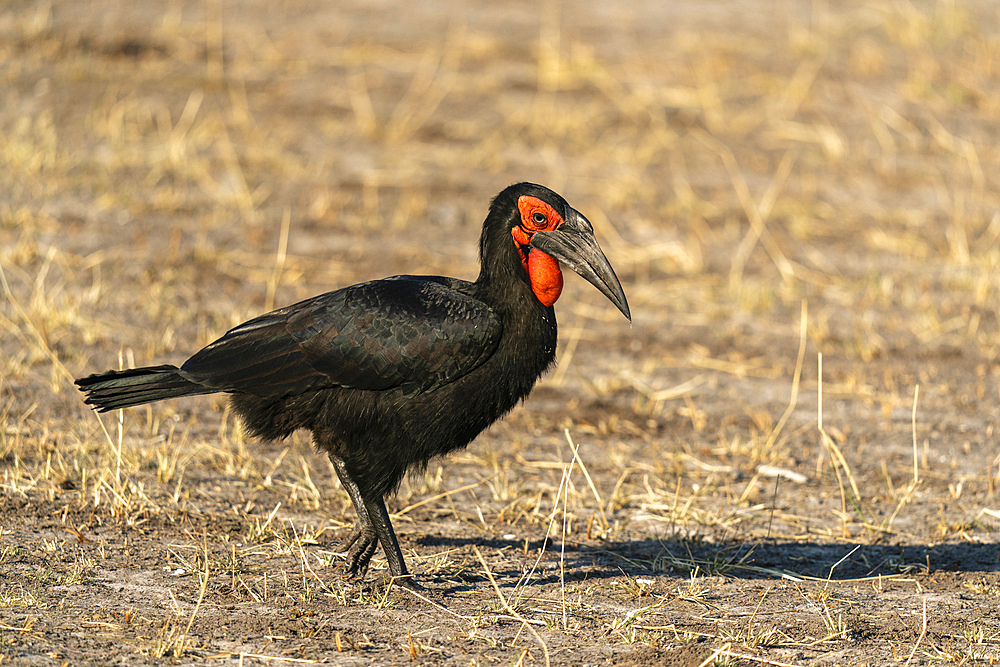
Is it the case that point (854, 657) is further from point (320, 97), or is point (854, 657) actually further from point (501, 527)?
point (320, 97)

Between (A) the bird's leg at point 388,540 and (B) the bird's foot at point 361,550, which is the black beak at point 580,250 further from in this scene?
(B) the bird's foot at point 361,550

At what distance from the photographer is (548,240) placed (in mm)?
4215

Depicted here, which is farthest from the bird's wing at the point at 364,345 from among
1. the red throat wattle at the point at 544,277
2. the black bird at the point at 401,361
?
the red throat wattle at the point at 544,277

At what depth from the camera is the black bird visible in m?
4.12

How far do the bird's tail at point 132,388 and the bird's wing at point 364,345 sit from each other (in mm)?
Result: 66

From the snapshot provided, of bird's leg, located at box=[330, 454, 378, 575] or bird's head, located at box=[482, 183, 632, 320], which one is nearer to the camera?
bird's head, located at box=[482, 183, 632, 320]

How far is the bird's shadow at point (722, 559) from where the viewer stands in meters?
4.50

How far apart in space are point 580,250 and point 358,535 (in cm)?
141

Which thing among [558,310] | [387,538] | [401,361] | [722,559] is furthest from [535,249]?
[558,310]

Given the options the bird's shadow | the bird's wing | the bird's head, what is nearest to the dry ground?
the bird's shadow

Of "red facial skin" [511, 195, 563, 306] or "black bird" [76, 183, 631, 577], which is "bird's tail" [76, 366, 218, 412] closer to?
"black bird" [76, 183, 631, 577]

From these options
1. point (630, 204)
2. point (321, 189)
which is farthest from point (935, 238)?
point (321, 189)

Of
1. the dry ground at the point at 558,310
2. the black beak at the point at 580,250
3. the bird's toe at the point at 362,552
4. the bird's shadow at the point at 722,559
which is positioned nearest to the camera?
the dry ground at the point at 558,310

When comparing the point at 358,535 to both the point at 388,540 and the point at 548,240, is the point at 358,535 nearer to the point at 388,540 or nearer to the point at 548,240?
the point at 388,540
